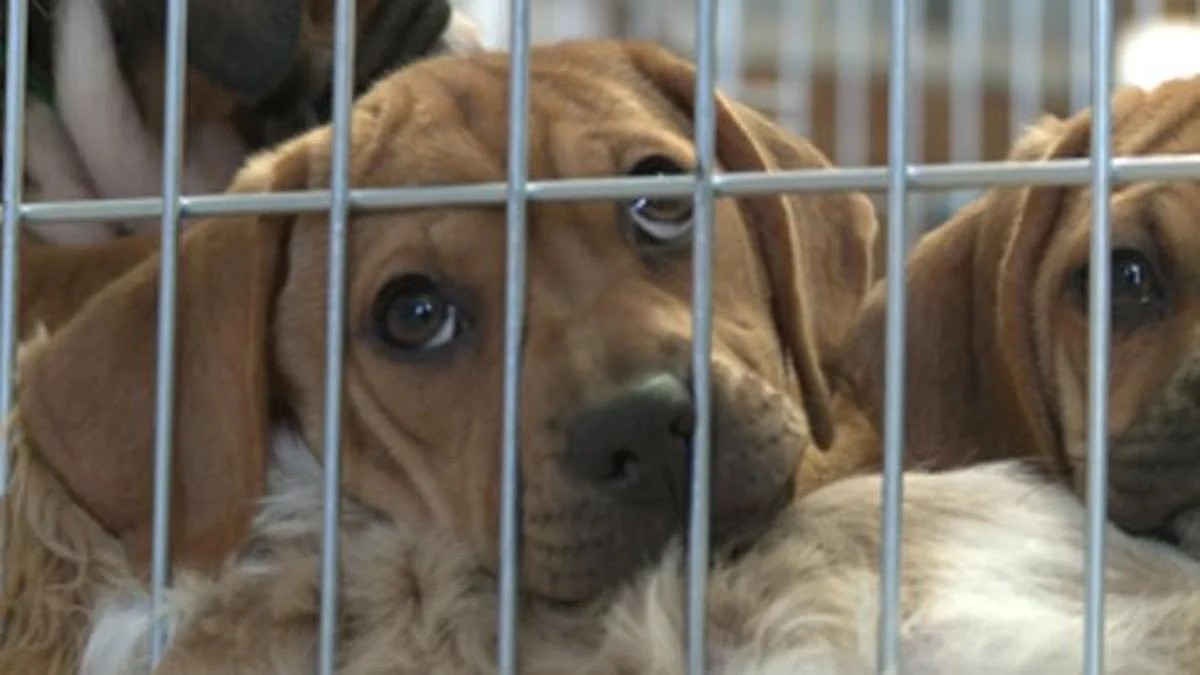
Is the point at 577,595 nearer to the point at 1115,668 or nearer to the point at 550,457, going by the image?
the point at 550,457

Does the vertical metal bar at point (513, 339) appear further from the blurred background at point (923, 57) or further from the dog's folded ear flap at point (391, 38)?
the blurred background at point (923, 57)

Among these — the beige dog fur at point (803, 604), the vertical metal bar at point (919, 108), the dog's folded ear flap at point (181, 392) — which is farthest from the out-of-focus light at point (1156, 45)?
the beige dog fur at point (803, 604)

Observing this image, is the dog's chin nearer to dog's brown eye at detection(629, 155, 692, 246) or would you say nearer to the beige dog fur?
the beige dog fur

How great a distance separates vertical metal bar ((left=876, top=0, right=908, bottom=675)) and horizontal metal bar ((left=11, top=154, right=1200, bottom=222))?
12 mm

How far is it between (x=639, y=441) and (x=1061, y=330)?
0.30 metres

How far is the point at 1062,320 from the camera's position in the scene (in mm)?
1273

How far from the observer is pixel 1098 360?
0.90m

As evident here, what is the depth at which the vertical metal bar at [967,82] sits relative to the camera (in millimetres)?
3295

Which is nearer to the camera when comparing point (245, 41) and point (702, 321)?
point (702, 321)

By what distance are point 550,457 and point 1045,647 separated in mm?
316

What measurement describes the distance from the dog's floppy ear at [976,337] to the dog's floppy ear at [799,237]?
4cm

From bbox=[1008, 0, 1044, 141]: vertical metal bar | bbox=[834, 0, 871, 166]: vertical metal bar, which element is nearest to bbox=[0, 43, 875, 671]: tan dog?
bbox=[834, 0, 871, 166]: vertical metal bar

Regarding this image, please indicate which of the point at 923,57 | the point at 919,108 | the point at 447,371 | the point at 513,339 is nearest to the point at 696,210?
the point at 513,339

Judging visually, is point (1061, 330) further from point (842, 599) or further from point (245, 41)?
point (245, 41)
